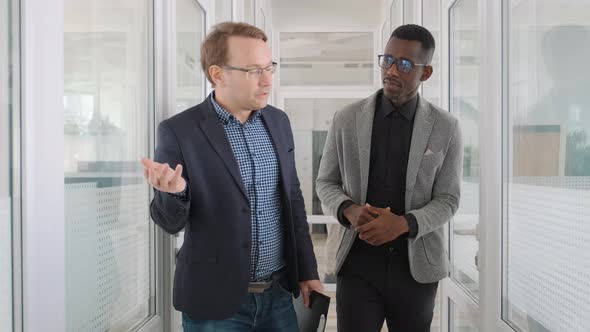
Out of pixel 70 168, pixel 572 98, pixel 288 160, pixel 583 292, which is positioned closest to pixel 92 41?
pixel 70 168

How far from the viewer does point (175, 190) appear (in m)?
1.19

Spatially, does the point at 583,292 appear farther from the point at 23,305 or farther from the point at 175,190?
the point at 23,305

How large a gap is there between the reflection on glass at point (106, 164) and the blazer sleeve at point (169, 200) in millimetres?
140

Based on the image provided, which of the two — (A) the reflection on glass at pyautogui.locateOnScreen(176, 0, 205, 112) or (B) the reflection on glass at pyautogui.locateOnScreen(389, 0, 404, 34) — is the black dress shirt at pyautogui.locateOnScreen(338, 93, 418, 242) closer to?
(A) the reflection on glass at pyautogui.locateOnScreen(176, 0, 205, 112)

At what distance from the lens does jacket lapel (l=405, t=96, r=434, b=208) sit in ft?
5.64

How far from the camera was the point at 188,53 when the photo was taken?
6.99 feet

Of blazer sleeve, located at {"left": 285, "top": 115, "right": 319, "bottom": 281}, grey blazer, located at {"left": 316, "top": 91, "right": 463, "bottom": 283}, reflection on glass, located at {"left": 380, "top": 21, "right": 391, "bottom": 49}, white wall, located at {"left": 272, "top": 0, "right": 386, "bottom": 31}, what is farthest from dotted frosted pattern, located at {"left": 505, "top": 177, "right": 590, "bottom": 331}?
white wall, located at {"left": 272, "top": 0, "right": 386, "bottom": 31}

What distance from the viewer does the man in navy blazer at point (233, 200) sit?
1.35 metres

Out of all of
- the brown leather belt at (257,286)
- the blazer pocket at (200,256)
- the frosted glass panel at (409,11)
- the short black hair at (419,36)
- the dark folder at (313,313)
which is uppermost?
the frosted glass panel at (409,11)

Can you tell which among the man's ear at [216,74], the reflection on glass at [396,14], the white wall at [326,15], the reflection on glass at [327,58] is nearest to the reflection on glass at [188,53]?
the man's ear at [216,74]

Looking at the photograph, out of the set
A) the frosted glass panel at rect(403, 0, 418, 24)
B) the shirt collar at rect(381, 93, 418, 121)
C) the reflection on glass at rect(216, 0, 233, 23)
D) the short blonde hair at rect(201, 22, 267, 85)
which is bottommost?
the shirt collar at rect(381, 93, 418, 121)

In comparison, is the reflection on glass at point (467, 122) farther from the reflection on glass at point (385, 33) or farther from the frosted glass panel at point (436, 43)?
the reflection on glass at point (385, 33)

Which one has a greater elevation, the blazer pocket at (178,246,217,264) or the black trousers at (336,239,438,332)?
the blazer pocket at (178,246,217,264)

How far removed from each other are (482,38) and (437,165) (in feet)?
1.68
